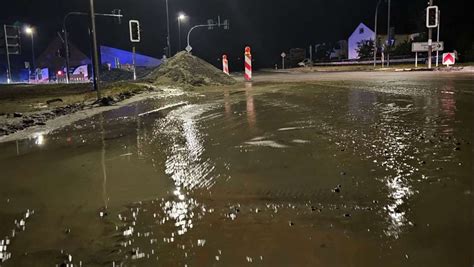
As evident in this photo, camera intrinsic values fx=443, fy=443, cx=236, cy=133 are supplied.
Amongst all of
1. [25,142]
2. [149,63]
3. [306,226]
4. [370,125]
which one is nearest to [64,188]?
[306,226]

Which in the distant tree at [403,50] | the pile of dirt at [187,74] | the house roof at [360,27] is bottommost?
the pile of dirt at [187,74]

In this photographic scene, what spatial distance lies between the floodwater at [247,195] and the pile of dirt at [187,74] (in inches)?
497

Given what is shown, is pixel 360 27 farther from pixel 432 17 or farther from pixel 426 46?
pixel 432 17

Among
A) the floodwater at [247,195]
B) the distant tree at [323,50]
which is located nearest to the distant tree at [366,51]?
the distant tree at [323,50]

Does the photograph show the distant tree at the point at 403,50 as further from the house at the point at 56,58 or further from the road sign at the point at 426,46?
the house at the point at 56,58

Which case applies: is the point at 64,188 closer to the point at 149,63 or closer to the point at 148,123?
the point at 148,123

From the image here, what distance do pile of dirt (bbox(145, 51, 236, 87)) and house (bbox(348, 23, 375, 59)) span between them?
63.8 m

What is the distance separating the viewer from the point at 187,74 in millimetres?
21125

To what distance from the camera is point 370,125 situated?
7867mm

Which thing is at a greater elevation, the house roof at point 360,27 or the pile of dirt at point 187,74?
the house roof at point 360,27

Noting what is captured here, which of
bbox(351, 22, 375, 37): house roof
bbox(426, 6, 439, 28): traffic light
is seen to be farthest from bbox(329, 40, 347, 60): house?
bbox(426, 6, 439, 28): traffic light

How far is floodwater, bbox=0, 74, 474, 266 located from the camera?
3225mm

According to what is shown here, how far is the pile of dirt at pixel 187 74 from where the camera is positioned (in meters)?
20.8

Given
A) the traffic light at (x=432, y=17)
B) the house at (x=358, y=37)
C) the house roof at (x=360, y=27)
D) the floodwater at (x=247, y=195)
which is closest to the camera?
the floodwater at (x=247, y=195)
